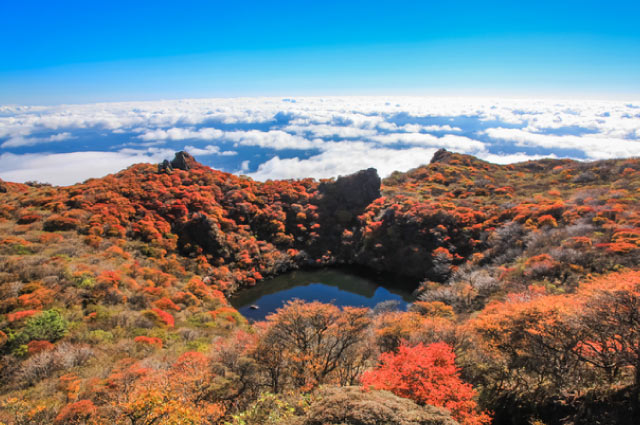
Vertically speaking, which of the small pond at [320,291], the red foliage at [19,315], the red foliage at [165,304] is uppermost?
the red foliage at [19,315]

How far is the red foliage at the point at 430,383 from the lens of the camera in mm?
13391

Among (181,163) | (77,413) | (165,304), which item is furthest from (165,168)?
(77,413)

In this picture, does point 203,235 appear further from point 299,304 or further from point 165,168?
point 299,304

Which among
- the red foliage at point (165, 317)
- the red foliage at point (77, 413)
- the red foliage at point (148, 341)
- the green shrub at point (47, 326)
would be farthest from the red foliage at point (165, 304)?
the red foliage at point (77, 413)

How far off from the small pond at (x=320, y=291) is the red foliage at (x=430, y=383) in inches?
1086

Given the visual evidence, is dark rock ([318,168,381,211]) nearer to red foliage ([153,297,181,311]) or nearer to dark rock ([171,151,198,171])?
dark rock ([171,151,198,171])

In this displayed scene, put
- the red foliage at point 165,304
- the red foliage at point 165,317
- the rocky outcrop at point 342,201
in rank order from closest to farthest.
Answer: the red foliage at point 165,317 < the red foliage at point 165,304 < the rocky outcrop at point 342,201

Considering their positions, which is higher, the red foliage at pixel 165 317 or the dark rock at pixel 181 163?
the dark rock at pixel 181 163

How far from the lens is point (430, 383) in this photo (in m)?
14.0

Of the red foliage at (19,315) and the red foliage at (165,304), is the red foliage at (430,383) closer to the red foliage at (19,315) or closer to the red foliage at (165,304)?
the red foliage at (165,304)

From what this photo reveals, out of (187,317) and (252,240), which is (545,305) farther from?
(252,240)

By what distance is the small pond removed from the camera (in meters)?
45.1

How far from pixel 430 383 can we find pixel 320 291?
3651cm

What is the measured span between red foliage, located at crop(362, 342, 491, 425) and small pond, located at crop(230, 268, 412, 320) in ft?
90.5
